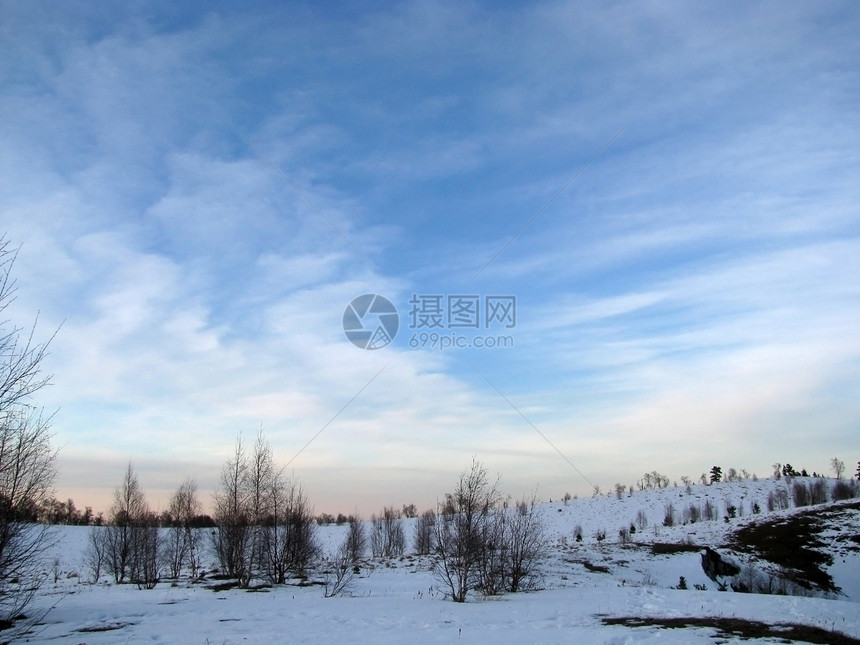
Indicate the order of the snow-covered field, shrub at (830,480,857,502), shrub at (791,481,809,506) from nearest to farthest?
the snow-covered field
shrub at (791,481,809,506)
shrub at (830,480,857,502)

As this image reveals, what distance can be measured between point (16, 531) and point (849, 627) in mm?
24634

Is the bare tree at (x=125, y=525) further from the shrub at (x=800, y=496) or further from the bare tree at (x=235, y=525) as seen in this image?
the shrub at (x=800, y=496)

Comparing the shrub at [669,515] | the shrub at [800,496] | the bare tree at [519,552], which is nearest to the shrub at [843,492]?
the shrub at [800,496]

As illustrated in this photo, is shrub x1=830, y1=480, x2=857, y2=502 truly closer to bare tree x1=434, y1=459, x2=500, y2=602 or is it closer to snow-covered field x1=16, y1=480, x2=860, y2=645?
snow-covered field x1=16, y1=480, x2=860, y2=645

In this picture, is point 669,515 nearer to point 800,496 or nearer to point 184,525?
point 800,496

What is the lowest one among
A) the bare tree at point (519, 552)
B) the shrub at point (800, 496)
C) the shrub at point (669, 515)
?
the shrub at point (669, 515)

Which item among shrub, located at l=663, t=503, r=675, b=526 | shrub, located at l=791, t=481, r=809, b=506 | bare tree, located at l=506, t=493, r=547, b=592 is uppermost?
bare tree, located at l=506, t=493, r=547, b=592

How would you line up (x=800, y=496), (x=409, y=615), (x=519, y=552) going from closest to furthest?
(x=409, y=615) → (x=519, y=552) → (x=800, y=496)

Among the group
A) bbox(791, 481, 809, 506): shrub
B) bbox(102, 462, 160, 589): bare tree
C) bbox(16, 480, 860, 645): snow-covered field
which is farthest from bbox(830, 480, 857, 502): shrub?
bbox(102, 462, 160, 589): bare tree

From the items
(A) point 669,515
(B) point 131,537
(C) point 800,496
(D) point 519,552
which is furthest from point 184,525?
(C) point 800,496

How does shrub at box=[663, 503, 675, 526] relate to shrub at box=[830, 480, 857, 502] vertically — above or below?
below

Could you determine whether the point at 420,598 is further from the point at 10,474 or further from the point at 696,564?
the point at 696,564

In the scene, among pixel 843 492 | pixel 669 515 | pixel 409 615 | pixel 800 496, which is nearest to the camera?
pixel 409 615

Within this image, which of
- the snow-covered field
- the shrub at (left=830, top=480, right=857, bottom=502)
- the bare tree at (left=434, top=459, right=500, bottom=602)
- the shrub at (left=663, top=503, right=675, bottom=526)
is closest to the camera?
the snow-covered field
